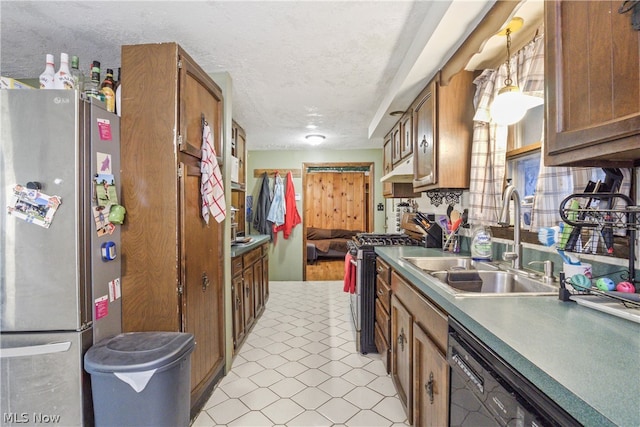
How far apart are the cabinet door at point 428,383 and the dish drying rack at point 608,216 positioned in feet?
2.27

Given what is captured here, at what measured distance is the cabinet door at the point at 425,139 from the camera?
2.13m

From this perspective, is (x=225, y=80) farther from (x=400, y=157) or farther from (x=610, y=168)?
(x=610, y=168)

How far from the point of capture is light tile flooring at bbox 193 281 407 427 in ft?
6.00

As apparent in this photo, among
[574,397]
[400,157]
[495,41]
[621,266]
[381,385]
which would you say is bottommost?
[381,385]

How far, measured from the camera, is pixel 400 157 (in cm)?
313

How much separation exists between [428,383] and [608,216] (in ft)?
3.13

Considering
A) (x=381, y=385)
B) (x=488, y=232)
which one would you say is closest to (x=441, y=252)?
(x=488, y=232)

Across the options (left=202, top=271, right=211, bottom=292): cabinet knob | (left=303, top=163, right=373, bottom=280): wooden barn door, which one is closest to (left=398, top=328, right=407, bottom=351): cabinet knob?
(left=202, top=271, right=211, bottom=292): cabinet knob

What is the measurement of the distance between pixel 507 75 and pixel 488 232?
92cm

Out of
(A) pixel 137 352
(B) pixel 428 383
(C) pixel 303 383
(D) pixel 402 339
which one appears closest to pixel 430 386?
(B) pixel 428 383

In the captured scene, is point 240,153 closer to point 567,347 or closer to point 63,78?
point 63,78

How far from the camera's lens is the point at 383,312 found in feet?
7.55

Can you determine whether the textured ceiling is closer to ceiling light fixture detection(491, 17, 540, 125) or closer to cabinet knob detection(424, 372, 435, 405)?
ceiling light fixture detection(491, 17, 540, 125)

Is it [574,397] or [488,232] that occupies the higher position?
[488,232]
